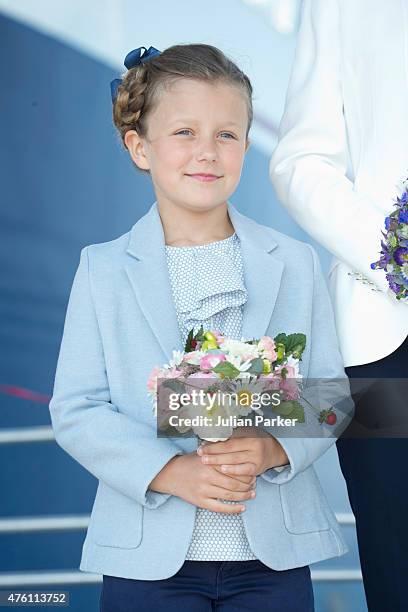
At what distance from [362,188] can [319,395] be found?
1.51 ft

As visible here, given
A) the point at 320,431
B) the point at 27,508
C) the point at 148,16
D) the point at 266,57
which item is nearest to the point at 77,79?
the point at 148,16

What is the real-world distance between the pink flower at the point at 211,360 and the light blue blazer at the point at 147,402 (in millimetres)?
267

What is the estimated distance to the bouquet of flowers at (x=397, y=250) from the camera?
2287mm

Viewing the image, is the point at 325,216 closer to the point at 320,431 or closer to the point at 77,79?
the point at 320,431

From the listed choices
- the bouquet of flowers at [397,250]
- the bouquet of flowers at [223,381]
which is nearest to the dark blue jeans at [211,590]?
the bouquet of flowers at [223,381]

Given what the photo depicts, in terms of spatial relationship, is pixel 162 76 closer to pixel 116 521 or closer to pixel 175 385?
pixel 175 385

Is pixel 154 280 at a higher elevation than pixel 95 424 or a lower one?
higher

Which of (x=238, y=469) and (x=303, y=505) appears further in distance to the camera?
(x=303, y=505)

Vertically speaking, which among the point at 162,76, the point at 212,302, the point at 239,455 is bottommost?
the point at 239,455

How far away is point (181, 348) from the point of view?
2.46 m

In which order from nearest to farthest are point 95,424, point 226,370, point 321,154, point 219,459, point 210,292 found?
point 226,370 → point 219,459 → point 95,424 → point 210,292 → point 321,154

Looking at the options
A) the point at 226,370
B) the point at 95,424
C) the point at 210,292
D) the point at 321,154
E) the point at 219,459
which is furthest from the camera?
the point at 321,154

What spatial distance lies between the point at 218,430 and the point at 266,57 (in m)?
2.25

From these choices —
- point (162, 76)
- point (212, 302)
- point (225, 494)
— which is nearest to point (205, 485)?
point (225, 494)
